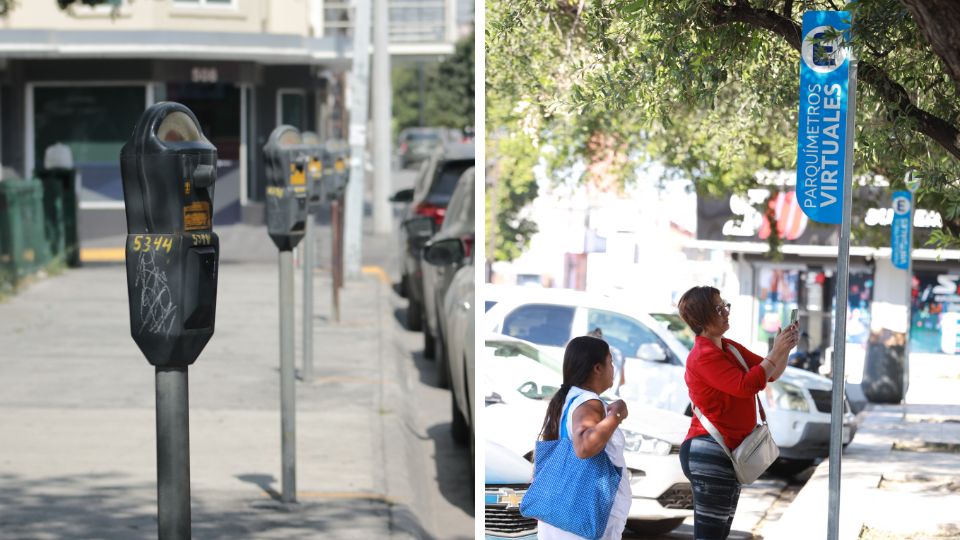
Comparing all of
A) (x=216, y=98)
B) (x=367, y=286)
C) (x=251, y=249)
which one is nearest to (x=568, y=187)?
(x=367, y=286)

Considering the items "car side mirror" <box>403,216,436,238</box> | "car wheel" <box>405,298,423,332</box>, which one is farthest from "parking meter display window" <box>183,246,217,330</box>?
"car wheel" <box>405,298,423,332</box>

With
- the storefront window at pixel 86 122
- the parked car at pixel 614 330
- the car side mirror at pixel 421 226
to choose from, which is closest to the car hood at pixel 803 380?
the parked car at pixel 614 330

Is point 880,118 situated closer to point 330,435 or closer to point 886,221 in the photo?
point 330,435

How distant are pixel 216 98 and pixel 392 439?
770 inches

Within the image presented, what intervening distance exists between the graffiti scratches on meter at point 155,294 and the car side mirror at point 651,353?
274 cm

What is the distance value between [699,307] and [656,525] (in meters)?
1.82

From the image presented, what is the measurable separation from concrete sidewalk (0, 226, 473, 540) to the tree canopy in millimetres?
2524

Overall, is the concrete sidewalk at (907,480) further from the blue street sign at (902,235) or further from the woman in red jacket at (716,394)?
the woman in red jacket at (716,394)

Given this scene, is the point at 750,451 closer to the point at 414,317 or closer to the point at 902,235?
the point at 902,235

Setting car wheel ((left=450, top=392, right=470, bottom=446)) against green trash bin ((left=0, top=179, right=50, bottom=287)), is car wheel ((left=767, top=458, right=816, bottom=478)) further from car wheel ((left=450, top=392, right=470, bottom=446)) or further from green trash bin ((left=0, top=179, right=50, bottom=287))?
green trash bin ((left=0, top=179, right=50, bottom=287))

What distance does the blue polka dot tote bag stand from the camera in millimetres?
4297

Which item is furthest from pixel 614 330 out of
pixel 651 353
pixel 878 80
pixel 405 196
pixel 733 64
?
pixel 405 196

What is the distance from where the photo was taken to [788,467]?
10.0 meters

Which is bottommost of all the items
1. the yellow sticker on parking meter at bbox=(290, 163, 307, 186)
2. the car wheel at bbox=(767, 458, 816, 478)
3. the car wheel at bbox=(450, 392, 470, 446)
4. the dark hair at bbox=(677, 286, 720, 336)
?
the car wheel at bbox=(767, 458, 816, 478)
